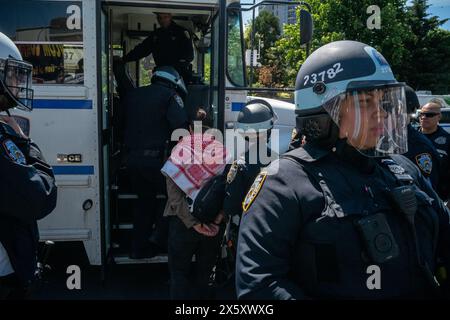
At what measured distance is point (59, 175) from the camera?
413 cm

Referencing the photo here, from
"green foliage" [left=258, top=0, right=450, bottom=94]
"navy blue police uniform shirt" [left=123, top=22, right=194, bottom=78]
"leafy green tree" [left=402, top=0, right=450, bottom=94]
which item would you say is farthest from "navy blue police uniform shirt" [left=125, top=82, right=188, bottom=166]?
"leafy green tree" [left=402, top=0, right=450, bottom=94]

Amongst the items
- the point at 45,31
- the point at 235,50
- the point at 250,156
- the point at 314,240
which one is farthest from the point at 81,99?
the point at 314,240

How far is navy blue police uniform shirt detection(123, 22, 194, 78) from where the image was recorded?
5.08 meters

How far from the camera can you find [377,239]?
143cm

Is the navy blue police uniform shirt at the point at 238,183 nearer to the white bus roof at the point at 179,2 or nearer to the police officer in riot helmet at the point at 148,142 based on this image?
the police officer in riot helmet at the point at 148,142

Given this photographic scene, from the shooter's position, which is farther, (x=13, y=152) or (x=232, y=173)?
(x=232, y=173)

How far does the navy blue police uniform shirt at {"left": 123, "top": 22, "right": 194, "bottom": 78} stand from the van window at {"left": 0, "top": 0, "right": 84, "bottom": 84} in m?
1.24

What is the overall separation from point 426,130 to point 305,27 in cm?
158

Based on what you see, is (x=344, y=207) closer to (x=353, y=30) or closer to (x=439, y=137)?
(x=439, y=137)

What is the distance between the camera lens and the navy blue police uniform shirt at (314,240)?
1.42 meters

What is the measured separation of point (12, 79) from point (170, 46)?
10.2 feet

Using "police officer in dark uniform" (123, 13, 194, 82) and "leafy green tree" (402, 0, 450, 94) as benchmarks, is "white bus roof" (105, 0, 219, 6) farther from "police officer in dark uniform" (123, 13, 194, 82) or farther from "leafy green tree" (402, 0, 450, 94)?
"leafy green tree" (402, 0, 450, 94)
